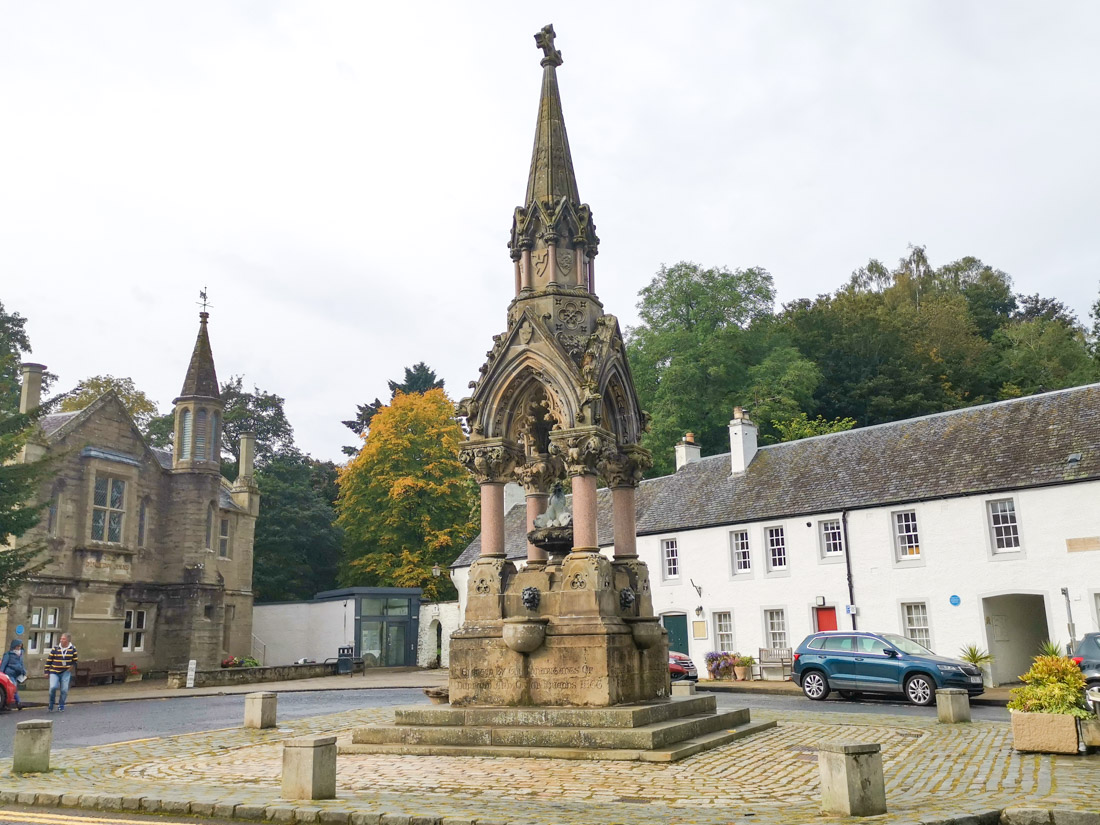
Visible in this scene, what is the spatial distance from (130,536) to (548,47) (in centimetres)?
2743

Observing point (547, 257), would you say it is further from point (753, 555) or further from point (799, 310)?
point (799, 310)

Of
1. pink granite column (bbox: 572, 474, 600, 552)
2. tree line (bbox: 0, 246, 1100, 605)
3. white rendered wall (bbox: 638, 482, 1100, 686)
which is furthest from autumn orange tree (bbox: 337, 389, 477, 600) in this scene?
pink granite column (bbox: 572, 474, 600, 552)

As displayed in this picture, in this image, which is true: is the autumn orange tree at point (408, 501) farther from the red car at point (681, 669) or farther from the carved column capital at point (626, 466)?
the carved column capital at point (626, 466)

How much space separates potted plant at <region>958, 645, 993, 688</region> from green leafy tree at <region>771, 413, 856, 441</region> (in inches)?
769

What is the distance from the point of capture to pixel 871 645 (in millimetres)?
21859

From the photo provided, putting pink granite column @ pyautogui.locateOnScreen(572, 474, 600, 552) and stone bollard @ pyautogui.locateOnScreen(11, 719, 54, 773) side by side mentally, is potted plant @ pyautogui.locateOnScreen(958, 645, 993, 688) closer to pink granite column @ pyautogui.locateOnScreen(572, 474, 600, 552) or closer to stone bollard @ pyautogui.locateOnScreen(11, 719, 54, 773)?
pink granite column @ pyautogui.locateOnScreen(572, 474, 600, 552)

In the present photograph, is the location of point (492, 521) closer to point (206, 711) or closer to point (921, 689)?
point (206, 711)

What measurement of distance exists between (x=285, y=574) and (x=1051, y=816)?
52318 mm

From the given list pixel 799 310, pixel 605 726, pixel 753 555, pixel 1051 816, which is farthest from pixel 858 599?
pixel 799 310

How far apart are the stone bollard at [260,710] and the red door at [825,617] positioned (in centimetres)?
1927

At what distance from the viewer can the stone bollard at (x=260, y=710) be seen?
16.4 metres

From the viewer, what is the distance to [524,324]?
47.8ft

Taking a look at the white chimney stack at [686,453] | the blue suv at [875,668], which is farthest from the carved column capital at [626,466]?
the white chimney stack at [686,453]

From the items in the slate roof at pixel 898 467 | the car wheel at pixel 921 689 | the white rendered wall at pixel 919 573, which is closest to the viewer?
the car wheel at pixel 921 689
